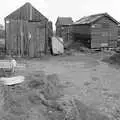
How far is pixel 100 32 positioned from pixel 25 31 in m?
8.49

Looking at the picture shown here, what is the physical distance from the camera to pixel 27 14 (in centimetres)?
1745

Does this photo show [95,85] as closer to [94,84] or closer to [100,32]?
[94,84]

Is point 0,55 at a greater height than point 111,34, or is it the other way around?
point 111,34

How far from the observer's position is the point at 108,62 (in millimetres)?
15680

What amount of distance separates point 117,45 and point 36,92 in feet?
61.7

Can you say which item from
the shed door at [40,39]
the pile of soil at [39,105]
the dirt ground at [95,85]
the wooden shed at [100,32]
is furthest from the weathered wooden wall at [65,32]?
the pile of soil at [39,105]

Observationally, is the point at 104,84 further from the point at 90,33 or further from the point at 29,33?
the point at 90,33

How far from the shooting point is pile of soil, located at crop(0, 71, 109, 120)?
5.53m

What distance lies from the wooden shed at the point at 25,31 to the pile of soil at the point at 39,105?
30.9 ft

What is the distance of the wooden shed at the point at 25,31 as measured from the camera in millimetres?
17172

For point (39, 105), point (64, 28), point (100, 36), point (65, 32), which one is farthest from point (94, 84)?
point (64, 28)

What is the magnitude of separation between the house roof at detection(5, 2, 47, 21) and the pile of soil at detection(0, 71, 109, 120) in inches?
399

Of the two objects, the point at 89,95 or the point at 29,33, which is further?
the point at 29,33

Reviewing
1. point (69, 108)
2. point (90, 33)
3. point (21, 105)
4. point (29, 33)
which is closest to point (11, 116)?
point (21, 105)
